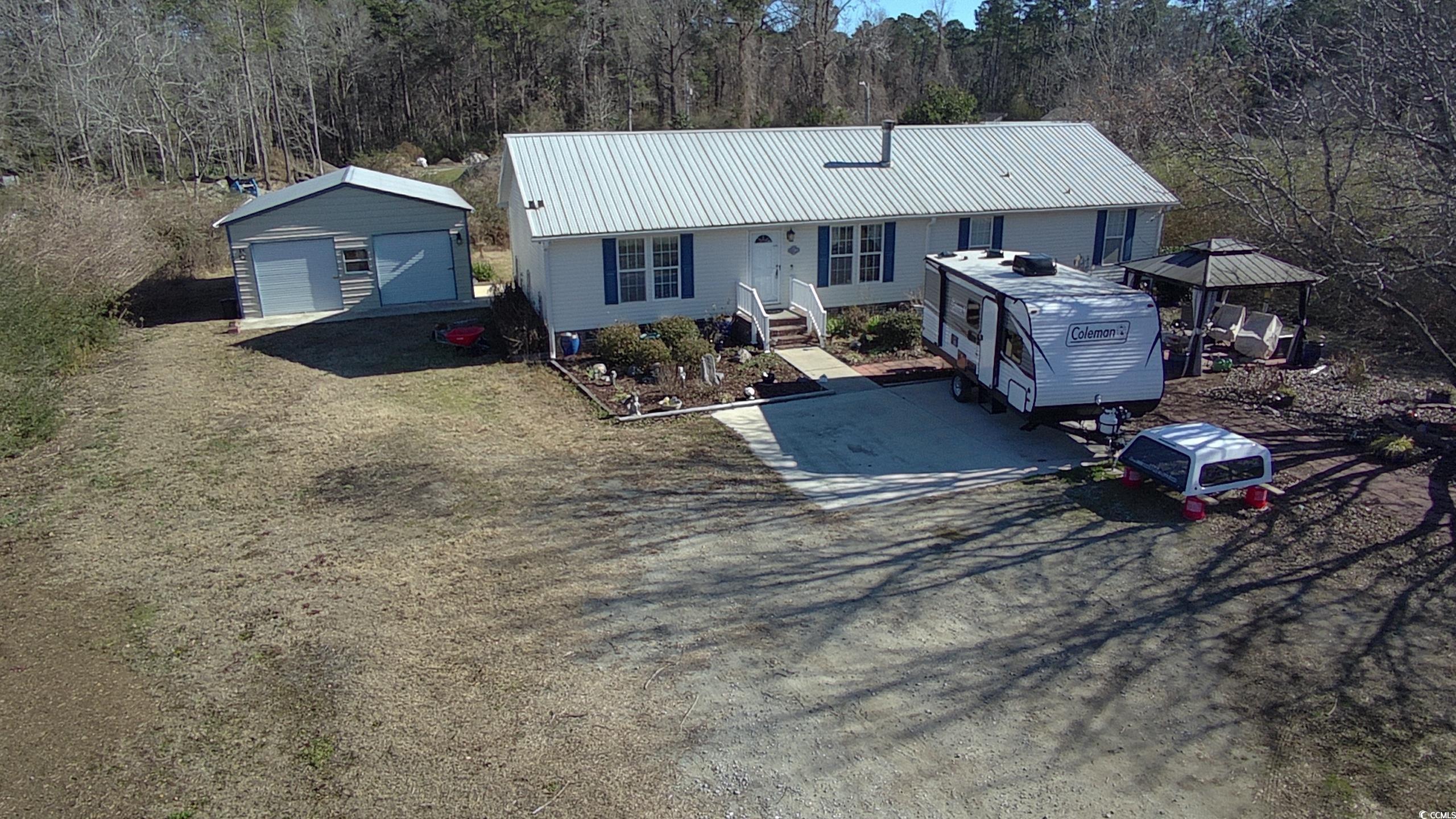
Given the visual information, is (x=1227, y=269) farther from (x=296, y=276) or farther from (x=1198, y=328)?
(x=296, y=276)

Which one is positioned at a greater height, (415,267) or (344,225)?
(344,225)

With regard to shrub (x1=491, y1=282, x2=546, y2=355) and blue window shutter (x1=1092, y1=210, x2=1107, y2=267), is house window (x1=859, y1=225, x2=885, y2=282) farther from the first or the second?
shrub (x1=491, y1=282, x2=546, y2=355)

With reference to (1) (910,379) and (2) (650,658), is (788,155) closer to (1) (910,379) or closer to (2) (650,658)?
(1) (910,379)

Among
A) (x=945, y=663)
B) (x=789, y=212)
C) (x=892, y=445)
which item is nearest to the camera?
(x=945, y=663)

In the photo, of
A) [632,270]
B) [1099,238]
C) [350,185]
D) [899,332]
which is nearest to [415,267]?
[350,185]

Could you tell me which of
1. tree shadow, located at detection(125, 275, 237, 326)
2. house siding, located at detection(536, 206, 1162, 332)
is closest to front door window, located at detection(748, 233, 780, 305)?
house siding, located at detection(536, 206, 1162, 332)

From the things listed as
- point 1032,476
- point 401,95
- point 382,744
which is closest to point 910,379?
point 1032,476
